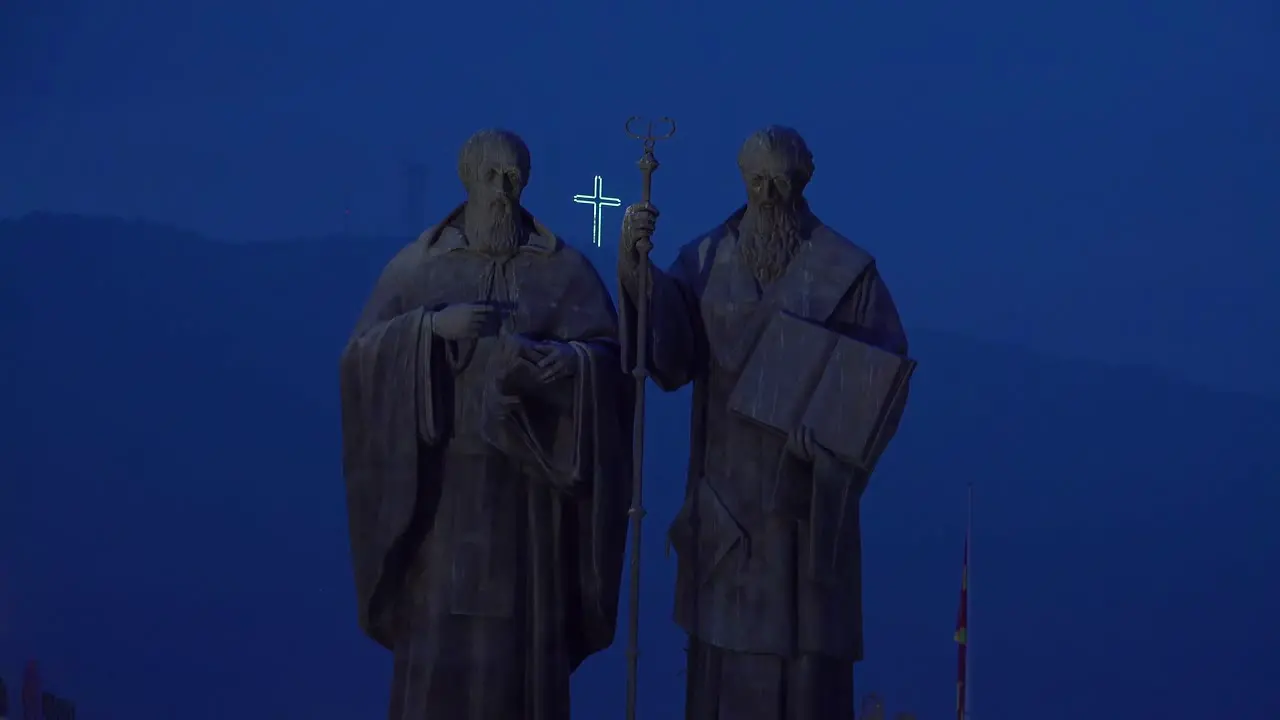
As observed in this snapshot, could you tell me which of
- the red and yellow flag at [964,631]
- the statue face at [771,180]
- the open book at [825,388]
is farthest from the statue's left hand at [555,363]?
the red and yellow flag at [964,631]

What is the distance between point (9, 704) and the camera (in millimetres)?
9070

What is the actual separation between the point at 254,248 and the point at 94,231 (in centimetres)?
94

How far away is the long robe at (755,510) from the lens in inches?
203

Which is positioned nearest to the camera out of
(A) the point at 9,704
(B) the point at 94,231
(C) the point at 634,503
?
(C) the point at 634,503

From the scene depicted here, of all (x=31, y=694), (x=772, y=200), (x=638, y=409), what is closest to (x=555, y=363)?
(x=638, y=409)

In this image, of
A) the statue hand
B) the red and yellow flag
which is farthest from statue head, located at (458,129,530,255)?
the red and yellow flag

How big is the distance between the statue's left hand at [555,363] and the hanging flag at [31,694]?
204 inches

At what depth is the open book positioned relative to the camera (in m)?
5.11

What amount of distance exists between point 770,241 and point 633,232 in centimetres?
57

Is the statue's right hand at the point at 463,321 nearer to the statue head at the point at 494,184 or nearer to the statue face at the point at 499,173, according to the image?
the statue head at the point at 494,184

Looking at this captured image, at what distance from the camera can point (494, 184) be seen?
17.6 ft

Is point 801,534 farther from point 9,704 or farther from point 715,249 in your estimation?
point 9,704

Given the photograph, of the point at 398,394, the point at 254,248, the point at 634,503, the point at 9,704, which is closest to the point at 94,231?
the point at 254,248

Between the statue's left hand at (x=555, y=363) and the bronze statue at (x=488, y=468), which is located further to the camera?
the bronze statue at (x=488, y=468)
